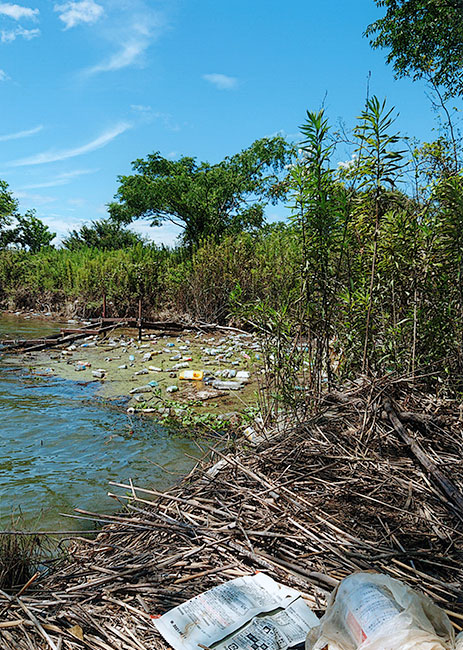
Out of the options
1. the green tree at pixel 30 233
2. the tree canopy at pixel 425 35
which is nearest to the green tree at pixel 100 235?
the green tree at pixel 30 233

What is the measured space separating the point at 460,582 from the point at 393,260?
231 cm

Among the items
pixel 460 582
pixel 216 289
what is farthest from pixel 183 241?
pixel 460 582

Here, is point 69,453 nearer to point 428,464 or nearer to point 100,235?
point 428,464

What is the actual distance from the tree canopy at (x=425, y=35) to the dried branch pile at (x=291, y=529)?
10584mm

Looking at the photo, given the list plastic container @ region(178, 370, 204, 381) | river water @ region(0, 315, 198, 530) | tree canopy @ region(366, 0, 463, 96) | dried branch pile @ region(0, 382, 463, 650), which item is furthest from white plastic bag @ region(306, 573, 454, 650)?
tree canopy @ region(366, 0, 463, 96)

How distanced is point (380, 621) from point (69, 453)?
374 cm

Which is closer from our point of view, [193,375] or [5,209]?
[193,375]

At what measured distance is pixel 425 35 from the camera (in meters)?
11.2

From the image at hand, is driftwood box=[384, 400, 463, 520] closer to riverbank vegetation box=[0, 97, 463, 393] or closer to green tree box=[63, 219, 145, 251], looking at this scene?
riverbank vegetation box=[0, 97, 463, 393]

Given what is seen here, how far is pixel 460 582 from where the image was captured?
72.7 inches

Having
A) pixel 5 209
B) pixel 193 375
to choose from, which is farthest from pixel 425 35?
pixel 5 209

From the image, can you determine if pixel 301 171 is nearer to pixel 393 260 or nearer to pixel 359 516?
pixel 393 260

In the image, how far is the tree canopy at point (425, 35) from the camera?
1059 centimetres

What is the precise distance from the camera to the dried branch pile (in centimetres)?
176
